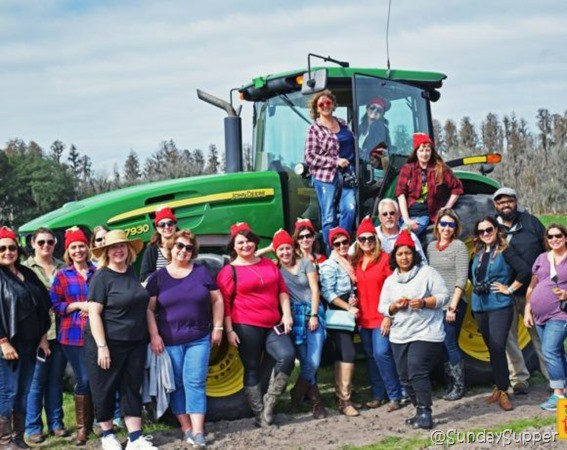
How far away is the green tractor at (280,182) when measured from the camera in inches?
270

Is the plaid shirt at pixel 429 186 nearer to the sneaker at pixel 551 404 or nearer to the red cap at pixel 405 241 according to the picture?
the red cap at pixel 405 241

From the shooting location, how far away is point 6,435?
5.30m

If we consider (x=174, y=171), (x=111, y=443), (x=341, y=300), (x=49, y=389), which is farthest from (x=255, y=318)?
(x=174, y=171)

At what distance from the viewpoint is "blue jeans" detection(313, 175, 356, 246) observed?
671 centimetres

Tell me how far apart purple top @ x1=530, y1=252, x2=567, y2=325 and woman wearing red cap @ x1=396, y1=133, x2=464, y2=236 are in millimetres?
984

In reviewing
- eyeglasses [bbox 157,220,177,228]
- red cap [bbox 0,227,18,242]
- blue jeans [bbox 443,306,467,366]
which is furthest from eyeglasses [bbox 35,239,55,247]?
blue jeans [bbox 443,306,467,366]

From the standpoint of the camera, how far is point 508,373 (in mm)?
6172

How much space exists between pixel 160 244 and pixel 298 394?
1.67 metres

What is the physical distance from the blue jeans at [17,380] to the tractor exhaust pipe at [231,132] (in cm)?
292

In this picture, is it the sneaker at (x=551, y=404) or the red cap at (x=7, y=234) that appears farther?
the sneaker at (x=551, y=404)

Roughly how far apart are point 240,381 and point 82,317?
1.40 m

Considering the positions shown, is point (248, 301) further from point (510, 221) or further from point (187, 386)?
point (510, 221)

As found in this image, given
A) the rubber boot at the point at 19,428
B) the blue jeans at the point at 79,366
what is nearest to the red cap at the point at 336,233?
the blue jeans at the point at 79,366

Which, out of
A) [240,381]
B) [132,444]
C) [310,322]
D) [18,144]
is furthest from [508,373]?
[18,144]
